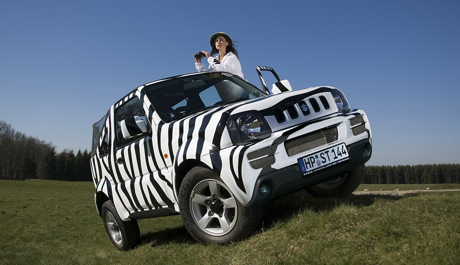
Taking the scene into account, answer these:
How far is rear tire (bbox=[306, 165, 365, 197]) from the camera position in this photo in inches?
194

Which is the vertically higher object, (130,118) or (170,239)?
(130,118)

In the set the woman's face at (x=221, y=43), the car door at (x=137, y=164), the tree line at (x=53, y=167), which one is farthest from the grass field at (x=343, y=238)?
the tree line at (x=53, y=167)

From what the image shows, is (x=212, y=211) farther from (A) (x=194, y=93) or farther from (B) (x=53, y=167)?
(B) (x=53, y=167)

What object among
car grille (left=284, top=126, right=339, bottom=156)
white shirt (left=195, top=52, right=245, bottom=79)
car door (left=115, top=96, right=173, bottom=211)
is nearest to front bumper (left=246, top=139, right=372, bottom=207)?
car grille (left=284, top=126, right=339, bottom=156)

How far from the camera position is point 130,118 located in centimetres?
446

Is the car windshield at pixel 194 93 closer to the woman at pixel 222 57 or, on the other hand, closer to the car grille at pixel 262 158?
the woman at pixel 222 57

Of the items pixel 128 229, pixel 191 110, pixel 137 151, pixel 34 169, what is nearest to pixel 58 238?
pixel 128 229

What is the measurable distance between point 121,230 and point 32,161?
8175cm

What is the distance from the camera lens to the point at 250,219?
3.52 metres

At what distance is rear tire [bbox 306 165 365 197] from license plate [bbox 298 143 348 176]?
3.82ft

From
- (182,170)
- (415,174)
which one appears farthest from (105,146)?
(415,174)

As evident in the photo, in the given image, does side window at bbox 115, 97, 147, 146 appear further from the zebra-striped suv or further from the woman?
the woman

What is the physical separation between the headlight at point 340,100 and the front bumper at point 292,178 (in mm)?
585

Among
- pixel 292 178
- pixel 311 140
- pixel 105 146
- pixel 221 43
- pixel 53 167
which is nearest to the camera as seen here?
pixel 292 178
